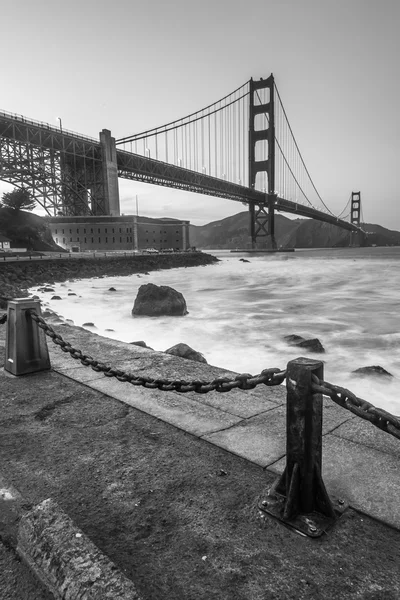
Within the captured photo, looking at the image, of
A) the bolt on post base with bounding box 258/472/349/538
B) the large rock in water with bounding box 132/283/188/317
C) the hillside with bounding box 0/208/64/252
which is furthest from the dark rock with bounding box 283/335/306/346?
the hillside with bounding box 0/208/64/252

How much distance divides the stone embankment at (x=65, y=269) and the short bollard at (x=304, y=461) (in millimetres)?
9153

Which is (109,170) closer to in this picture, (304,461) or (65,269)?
(65,269)

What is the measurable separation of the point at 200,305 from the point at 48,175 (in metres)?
43.4

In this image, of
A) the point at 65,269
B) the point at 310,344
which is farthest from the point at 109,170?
the point at 310,344

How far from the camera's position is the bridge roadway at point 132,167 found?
47.2 metres

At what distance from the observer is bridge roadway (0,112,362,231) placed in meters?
47.2

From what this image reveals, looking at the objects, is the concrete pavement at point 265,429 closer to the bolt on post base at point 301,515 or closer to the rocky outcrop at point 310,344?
the bolt on post base at point 301,515

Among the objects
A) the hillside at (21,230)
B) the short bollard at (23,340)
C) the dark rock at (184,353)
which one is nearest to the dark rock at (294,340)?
the dark rock at (184,353)

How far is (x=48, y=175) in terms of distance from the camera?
170 ft

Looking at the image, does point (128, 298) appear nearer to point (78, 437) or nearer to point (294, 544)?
point (78, 437)

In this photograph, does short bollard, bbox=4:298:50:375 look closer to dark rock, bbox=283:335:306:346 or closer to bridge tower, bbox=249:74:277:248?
dark rock, bbox=283:335:306:346

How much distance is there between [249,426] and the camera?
2625mm

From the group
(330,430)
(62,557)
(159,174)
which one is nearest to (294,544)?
(62,557)

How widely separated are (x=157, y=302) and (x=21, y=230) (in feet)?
109
